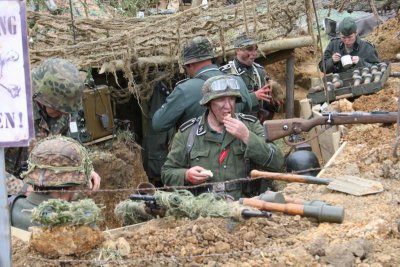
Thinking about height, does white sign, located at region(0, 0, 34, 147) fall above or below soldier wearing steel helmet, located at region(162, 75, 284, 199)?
above

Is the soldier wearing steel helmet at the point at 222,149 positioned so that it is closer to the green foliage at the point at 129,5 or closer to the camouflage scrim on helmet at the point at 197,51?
the camouflage scrim on helmet at the point at 197,51

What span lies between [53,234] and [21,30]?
1135 millimetres

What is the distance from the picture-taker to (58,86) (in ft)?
20.8

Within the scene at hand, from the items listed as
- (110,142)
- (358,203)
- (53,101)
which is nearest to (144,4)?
(110,142)

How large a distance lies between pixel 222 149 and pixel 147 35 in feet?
13.1

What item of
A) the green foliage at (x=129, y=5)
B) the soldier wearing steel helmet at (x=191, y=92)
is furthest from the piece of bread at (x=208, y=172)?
the green foliage at (x=129, y=5)

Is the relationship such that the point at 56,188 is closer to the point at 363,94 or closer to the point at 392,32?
the point at 363,94

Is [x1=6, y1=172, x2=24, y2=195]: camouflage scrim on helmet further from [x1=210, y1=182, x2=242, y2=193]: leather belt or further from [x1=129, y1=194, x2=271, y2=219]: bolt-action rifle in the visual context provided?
[x1=210, y1=182, x2=242, y2=193]: leather belt

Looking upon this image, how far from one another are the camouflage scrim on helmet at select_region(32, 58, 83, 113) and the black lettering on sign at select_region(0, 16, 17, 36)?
2485mm

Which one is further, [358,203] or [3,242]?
[358,203]

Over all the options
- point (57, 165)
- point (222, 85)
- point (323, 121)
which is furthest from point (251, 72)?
point (57, 165)

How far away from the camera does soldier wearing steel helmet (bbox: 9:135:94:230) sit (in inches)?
177

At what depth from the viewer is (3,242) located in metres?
3.94

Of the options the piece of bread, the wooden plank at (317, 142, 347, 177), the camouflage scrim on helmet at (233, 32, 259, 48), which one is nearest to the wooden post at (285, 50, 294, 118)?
the camouflage scrim on helmet at (233, 32, 259, 48)
